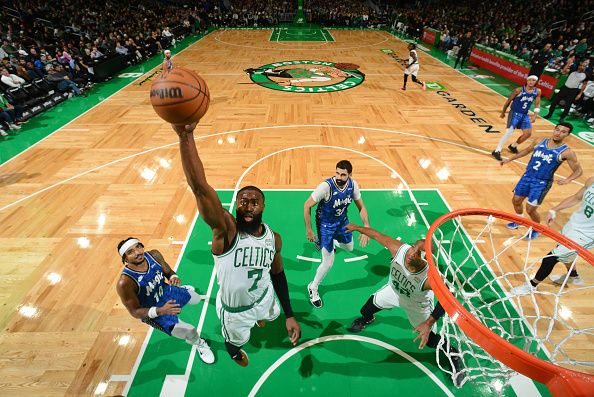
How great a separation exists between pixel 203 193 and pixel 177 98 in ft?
1.86

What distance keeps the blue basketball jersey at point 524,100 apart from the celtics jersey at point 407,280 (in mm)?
6066

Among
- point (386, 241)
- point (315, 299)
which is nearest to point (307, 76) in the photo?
point (315, 299)

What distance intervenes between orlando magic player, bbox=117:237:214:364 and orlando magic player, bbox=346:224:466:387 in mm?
1941

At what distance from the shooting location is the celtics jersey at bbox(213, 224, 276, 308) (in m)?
2.43

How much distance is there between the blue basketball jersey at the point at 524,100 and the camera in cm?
701

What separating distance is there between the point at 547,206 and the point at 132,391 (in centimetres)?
735

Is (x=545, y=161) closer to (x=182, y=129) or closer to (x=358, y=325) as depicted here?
(x=358, y=325)

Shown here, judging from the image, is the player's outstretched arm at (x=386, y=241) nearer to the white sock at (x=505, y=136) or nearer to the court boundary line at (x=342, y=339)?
the court boundary line at (x=342, y=339)

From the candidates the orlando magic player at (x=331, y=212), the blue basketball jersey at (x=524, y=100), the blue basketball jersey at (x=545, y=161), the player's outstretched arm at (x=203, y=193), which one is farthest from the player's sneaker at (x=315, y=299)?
the blue basketball jersey at (x=524, y=100)

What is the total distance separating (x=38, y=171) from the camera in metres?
7.24

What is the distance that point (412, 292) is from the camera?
3.14 meters

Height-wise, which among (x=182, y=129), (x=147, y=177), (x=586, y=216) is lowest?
(x=147, y=177)

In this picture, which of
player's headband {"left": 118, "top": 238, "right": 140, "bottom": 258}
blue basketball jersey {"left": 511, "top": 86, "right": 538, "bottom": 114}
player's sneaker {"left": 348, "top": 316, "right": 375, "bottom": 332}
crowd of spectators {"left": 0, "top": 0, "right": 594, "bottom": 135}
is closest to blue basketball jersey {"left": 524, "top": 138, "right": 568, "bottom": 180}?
blue basketball jersey {"left": 511, "top": 86, "right": 538, "bottom": 114}

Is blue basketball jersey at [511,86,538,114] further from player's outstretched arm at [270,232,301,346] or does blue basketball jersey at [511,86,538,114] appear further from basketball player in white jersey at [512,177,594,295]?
player's outstretched arm at [270,232,301,346]
